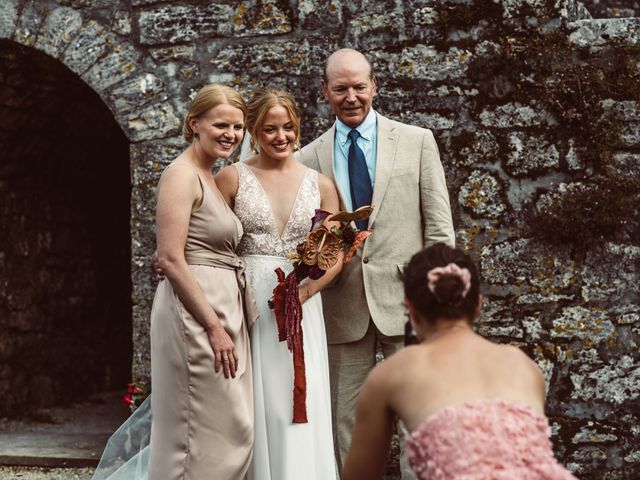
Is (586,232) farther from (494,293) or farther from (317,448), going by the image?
(317,448)

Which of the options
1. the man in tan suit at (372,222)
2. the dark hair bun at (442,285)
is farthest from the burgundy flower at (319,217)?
the dark hair bun at (442,285)

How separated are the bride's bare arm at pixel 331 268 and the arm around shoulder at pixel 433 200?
36cm

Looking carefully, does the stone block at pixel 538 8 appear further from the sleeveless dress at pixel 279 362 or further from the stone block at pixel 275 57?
the sleeveless dress at pixel 279 362

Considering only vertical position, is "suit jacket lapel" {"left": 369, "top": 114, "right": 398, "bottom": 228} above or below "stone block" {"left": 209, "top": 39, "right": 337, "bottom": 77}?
below

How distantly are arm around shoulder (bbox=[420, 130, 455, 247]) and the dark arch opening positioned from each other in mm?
2360

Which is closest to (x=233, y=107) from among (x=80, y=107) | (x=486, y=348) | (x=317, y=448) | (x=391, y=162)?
(x=391, y=162)

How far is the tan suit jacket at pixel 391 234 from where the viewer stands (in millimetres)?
3795

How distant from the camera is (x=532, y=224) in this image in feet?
15.2

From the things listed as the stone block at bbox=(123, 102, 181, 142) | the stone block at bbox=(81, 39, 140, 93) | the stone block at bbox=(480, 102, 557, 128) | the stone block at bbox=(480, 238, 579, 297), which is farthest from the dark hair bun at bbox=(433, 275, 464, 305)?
the stone block at bbox=(81, 39, 140, 93)

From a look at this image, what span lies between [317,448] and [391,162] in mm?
1161

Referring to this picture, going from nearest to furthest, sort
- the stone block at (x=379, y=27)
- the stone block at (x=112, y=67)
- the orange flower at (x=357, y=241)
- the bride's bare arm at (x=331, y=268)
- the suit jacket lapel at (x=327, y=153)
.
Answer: the orange flower at (x=357, y=241) → the bride's bare arm at (x=331, y=268) → the suit jacket lapel at (x=327, y=153) → the stone block at (x=379, y=27) → the stone block at (x=112, y=67)

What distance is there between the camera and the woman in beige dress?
344cm

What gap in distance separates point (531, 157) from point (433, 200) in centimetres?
105

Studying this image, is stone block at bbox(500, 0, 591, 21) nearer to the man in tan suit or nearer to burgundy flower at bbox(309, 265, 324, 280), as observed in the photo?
the man in tan suit
